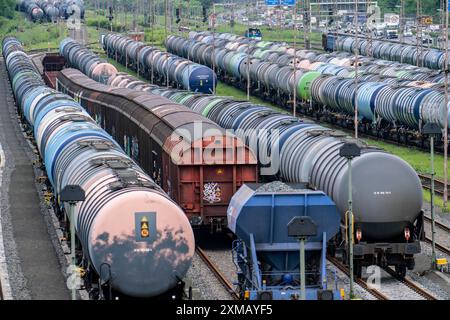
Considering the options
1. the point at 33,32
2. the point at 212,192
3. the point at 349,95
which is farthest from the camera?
the point at 33,32

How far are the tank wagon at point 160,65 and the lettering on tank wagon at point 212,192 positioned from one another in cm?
4301

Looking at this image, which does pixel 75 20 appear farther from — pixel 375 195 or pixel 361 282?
pixel 375 195

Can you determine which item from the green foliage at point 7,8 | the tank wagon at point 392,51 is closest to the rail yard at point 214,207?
the tank wagon at point 392,51

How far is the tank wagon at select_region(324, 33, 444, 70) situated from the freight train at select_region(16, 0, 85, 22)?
49.1 m

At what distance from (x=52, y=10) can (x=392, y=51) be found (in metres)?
74.2

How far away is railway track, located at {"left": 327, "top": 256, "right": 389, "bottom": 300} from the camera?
90.2 feet

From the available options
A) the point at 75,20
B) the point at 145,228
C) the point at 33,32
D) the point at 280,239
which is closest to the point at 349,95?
the point at 280,239

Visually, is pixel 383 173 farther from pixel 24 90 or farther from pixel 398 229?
pixel 24 90

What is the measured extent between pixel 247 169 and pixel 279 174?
8.98ft

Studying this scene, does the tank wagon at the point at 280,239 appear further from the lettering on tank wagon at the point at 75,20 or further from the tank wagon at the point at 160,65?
the lettering on tank wagon at the point at 75,20

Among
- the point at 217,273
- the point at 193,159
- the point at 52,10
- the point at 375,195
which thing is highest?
the point at 52,10

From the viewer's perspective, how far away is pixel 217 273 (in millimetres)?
29953

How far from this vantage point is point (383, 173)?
91.6 ft

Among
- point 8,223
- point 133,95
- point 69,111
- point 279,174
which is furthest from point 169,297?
point 133,95
